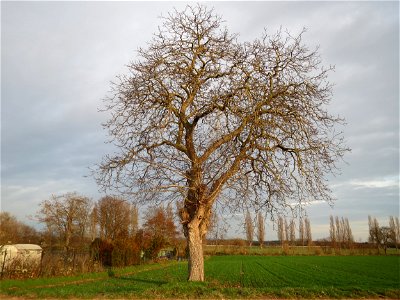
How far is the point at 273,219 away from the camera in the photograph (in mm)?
13938

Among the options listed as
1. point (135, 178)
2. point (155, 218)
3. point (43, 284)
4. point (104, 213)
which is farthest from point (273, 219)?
point (104, 213)

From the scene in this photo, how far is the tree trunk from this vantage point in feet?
46.8

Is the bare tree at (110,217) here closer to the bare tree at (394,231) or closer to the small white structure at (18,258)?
the small white structure at (18,258)

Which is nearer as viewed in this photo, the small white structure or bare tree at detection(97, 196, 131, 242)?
the small white structure

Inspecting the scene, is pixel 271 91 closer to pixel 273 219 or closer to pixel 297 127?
pixel 297 127

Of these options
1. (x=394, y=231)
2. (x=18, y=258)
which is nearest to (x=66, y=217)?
(x=18, y=258)

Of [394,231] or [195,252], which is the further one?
[394,231]

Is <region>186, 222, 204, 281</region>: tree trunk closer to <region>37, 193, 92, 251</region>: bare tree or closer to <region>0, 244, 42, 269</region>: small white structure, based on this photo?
<region>0, 244, 42, 269</region>: small white structure

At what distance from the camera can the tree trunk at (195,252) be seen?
14280 millimetres

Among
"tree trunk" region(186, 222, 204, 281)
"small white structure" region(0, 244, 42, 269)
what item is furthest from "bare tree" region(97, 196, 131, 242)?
"tree trunk" region(186, 222, 204, 281)

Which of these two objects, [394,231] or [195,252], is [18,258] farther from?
[394,231]

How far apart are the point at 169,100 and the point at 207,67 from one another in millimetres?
2172

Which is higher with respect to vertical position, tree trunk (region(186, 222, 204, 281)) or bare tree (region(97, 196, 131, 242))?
bare tree (region(97, 196, 131, 242))

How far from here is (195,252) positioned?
14.3 metres
